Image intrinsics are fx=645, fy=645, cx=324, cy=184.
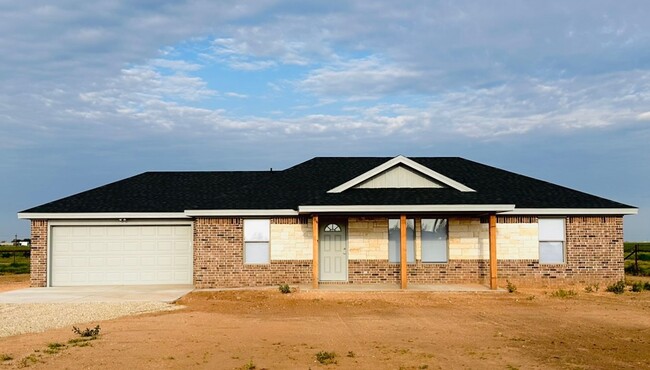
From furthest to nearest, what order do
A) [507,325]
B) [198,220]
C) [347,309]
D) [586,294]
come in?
[198,220] < [586,294] < [347,309] < [507,325]

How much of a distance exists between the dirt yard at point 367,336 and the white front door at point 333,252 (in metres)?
2.96

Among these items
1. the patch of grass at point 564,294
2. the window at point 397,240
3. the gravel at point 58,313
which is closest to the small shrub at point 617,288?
the patch of grass at point 564,294

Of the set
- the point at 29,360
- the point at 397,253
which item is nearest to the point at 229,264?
the point at 397,253

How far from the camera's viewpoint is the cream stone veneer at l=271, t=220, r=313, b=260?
22234mm

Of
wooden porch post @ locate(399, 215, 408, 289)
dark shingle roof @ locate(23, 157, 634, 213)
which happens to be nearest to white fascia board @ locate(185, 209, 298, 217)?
dark shingle roof @ locate(23, 157, 634, 213)

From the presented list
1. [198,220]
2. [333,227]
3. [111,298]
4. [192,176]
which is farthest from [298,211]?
[192,176]

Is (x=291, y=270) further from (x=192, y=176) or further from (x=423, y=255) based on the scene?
(x=192, y=176)

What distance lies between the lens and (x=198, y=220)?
2208 centimetres

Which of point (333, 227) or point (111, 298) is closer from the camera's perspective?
point (111, 298)

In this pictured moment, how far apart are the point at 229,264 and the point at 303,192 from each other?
3.98m

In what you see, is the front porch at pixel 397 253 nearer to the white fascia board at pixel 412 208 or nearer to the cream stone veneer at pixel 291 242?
the cream stone veneer at pixel 291 242

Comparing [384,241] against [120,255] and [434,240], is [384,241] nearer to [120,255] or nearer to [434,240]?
[434,240]

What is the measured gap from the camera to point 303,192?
2402 cm

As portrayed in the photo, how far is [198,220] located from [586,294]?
1295 cm
